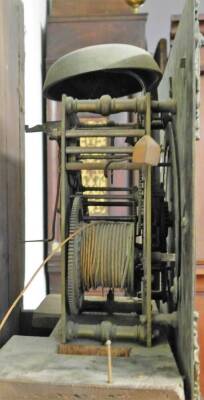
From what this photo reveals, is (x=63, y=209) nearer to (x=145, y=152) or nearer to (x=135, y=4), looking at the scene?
(x=145, y=152)

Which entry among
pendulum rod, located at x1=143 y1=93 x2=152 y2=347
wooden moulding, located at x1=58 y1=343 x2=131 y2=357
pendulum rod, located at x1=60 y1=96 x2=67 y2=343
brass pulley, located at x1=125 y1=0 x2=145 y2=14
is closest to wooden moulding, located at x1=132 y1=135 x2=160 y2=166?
pendulum rod, located at x1=143 y1=93 x2=152 y2=347

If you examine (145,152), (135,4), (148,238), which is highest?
(135,4)

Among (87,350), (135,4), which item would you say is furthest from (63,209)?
(135,4)

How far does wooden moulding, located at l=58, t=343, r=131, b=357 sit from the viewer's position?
997 millimetres

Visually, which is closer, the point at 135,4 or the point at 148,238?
the point at 148,238

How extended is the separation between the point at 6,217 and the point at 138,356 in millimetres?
496

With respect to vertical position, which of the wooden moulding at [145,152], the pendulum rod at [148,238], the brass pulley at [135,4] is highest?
the brass pulley at [135,4]

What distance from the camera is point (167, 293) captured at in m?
1.22

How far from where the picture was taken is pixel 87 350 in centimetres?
101

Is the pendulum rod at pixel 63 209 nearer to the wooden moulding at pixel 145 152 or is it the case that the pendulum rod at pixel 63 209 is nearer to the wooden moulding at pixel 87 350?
the wooden moulding at pixel 87 350

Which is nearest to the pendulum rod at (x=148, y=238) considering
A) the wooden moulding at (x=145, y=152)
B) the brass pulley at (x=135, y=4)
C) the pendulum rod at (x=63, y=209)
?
the wooden moulding at (x=145, y=152)

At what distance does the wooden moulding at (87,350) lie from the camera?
1.00m

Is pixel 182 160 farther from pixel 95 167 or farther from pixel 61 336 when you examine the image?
pixel 61 336

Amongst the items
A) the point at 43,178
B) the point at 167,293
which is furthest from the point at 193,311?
the point at 43,178
